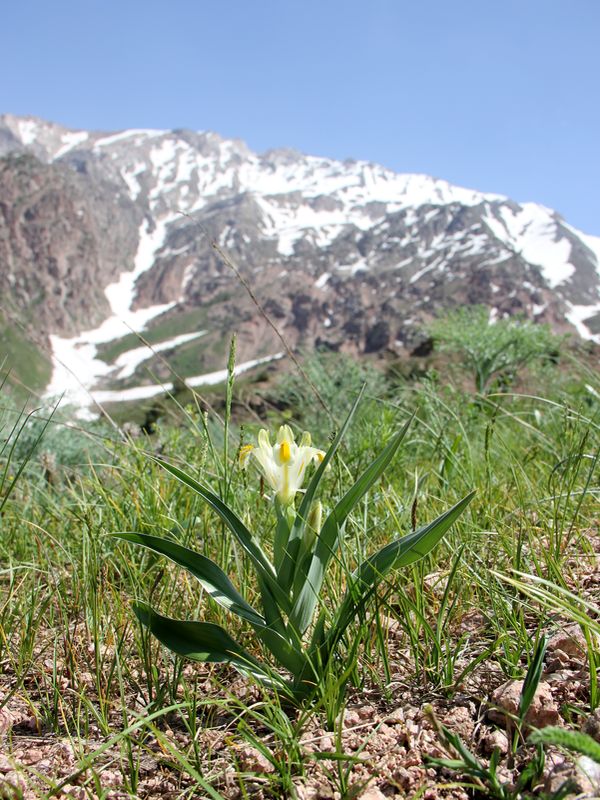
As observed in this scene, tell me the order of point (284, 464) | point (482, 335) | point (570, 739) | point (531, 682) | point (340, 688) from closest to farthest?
1. point (570, 739)
2. point (531, 682)
3. point (340, 688)
4. point (284, 464)
5. point (482, 335)

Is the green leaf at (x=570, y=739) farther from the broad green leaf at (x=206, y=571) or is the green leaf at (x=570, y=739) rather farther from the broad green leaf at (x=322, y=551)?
the broad green leaf at (x=206, y=571)

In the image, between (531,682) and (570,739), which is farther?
(531,682)

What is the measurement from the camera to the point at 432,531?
48.8 inches

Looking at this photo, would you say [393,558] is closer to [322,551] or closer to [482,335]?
[322,551]

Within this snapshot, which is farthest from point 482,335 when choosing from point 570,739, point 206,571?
point 570,739

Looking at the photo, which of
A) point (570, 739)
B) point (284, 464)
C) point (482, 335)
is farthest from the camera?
point (482, 335)

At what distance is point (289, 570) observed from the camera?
1339mm

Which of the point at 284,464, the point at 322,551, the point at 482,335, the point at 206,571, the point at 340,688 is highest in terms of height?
the point at 482,335

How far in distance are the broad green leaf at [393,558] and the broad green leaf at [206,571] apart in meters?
0.19

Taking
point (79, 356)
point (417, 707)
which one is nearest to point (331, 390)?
point (417, 707)

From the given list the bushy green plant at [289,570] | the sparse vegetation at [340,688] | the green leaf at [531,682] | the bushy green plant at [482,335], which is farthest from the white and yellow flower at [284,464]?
the bushy green plant at [482,335]

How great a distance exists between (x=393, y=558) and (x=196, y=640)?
45cm

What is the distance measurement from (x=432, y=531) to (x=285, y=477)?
34 cm

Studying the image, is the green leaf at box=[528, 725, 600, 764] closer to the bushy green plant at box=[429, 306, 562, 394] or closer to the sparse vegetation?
the sparse vegetation
